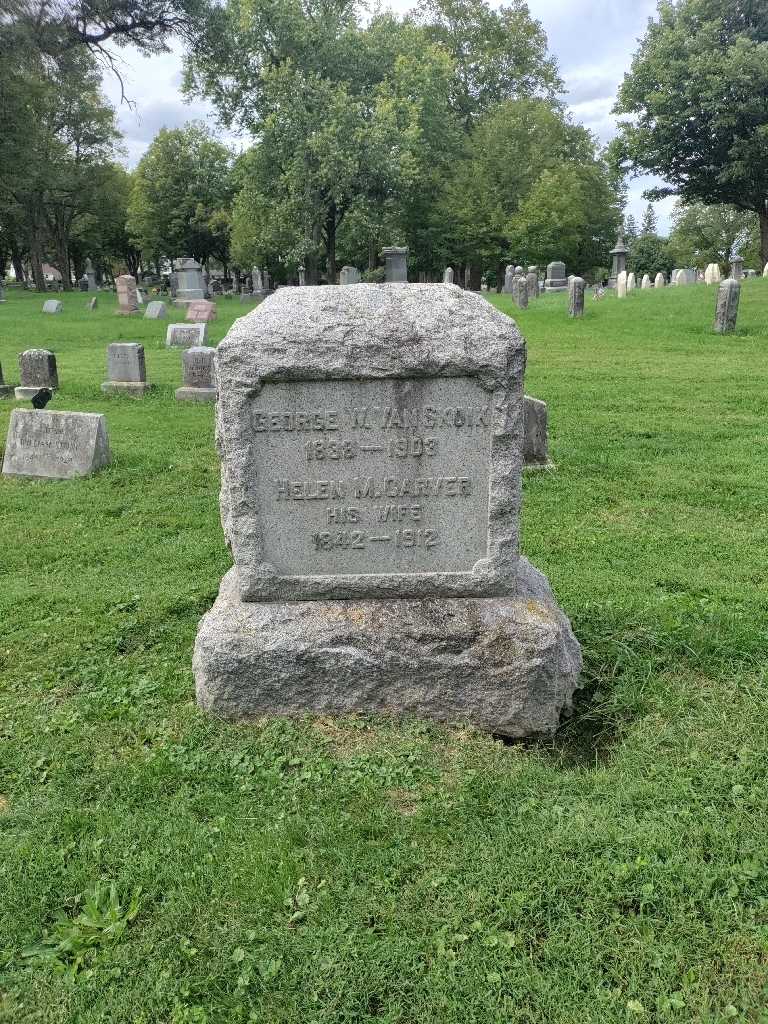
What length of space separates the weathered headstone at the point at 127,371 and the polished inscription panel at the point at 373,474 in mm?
9590

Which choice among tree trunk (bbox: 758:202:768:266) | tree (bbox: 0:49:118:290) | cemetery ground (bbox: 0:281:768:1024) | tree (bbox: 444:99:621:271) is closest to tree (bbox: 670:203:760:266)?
tree (bbox: 444:99:621:271)

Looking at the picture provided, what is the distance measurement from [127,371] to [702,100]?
81.7 ft

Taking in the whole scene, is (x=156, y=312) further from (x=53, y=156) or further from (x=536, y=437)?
(x=53, y=156)

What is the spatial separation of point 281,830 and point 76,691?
1.59 m

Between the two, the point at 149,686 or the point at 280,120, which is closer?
the point at 149,686

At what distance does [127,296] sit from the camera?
26.5 m

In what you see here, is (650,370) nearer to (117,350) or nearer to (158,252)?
(117,350)

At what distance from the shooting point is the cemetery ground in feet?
7.04

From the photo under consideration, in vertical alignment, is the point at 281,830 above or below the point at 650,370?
below

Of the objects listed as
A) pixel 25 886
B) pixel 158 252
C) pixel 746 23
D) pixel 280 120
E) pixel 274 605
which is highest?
pixel 746 23

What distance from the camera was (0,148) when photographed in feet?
84.7

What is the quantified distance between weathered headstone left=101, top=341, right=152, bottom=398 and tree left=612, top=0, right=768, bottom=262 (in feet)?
80.1

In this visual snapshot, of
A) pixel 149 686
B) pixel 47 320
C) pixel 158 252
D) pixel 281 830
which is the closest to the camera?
pixel 281 830

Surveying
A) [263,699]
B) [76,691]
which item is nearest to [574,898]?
[263,699]
